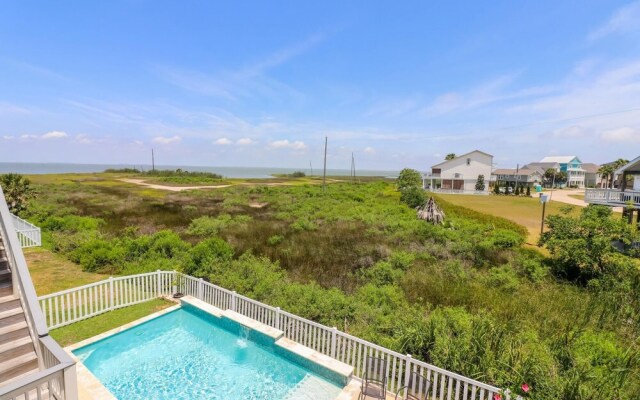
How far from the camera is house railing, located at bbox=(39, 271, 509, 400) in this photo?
5.80 m

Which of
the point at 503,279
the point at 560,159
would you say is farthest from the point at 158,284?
the point at 560,159

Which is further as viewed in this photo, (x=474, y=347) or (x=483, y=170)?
(x=483, y=170)

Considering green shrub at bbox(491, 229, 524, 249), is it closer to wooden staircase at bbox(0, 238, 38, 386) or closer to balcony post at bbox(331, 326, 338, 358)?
balcony post at bbox(331, 326, 338, 358)

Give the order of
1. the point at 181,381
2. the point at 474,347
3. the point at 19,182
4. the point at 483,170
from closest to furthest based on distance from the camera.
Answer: the point at 474,347 → the point at 181,381 → the point at 19,182 → the point at 483,170

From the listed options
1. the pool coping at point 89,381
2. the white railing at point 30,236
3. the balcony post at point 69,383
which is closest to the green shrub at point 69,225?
the white railing at point 30,236

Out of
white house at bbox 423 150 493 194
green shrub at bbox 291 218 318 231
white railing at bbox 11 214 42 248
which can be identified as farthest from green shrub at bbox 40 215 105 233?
white house at bbox 423 150 493 194

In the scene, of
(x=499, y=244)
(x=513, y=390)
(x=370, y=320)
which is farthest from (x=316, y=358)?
(x=499, y=244)

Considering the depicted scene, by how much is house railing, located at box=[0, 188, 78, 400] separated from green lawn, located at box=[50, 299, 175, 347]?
2995 mm

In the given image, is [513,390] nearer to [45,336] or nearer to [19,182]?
[45,336]

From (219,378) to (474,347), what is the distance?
5.64 meters

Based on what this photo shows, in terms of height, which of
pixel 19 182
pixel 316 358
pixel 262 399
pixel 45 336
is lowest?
pixel 262 399

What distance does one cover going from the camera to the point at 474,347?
639cm

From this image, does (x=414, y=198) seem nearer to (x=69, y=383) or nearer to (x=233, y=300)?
(x=233, y=300)

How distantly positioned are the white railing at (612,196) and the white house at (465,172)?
33.2 meters
